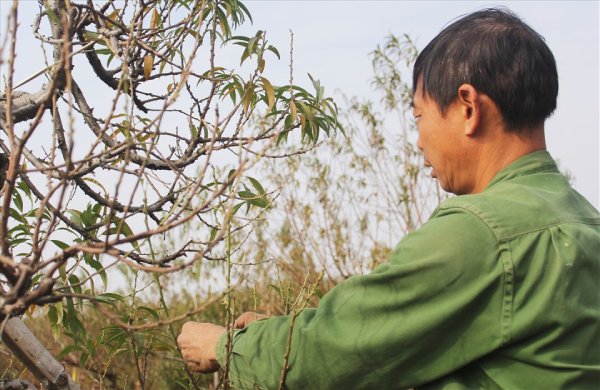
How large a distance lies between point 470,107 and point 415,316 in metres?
0.45

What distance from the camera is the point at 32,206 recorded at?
210 centimetres

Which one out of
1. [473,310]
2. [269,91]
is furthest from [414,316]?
[269,91]

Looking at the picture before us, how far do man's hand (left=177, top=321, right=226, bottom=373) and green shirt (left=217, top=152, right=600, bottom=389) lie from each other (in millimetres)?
242

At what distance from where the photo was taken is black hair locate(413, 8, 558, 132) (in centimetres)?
164

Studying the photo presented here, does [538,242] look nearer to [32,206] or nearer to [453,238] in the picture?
[453,238]

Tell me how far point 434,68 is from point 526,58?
0.18 meters

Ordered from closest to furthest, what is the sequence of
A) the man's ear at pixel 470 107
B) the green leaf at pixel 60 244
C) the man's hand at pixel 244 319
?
1. the man's ear at pixel 470 107
2. the man's hand at pixel 244 319
3. the green leaf at pixel 60 244

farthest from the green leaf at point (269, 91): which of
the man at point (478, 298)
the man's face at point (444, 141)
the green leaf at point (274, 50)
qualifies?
the man at point (478, 298)

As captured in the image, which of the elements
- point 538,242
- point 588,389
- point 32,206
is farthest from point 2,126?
point 588,389

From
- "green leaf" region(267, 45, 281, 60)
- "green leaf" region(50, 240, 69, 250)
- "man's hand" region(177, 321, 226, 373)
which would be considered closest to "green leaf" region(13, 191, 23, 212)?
"green leaf" region(50, 240, 69, 250)

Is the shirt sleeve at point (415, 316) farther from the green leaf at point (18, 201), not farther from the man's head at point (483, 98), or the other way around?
the green leaf at point (18, 201)

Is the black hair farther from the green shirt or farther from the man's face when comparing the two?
the green shirt

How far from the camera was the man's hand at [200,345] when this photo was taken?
1727 millimetres

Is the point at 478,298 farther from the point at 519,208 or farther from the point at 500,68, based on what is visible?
the point at 500,68
